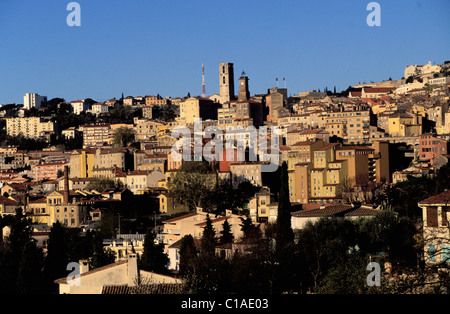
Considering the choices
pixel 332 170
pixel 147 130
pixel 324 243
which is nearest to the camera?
pixel 324 243

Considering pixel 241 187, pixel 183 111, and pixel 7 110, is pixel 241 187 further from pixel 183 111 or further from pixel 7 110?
pixel 7 110

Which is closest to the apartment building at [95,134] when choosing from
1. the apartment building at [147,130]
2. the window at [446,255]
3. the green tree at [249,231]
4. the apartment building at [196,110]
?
the apartment building at [147,130]

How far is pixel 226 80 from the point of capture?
8594 centimetres

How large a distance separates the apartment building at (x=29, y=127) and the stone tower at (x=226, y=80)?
20769 mm

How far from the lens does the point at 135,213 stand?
156 ft

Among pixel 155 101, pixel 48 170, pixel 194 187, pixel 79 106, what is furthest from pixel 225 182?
pixel 79 106

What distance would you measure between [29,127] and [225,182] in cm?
5111

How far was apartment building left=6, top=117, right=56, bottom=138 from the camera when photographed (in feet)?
313

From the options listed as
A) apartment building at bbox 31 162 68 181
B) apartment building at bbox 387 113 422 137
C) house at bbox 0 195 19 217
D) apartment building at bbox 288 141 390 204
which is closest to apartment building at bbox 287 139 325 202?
apartment building at bbox 288 141 390 204

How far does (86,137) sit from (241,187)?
36.5 m

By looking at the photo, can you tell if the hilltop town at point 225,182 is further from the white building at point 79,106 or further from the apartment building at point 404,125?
the white building at point 79,106

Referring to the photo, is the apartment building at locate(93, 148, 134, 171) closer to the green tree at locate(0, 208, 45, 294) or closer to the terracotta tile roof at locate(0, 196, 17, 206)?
the terracotta tile roof at locate(0, 196, 17, 206)

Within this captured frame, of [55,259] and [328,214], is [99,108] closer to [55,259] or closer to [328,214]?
[55,259]
